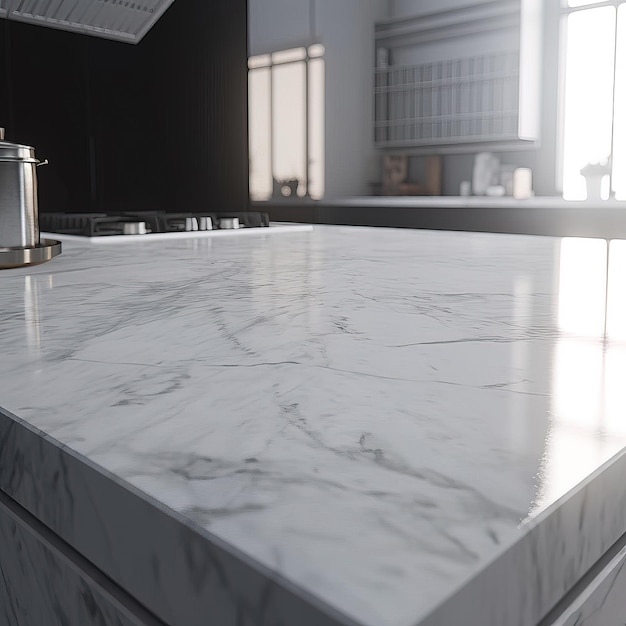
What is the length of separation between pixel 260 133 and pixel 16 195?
167 inches

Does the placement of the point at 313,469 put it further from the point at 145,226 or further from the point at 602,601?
the point at 145,226

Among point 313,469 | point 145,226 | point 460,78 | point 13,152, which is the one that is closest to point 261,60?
point 460,78

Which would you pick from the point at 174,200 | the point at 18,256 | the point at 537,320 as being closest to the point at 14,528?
the point at 537,320

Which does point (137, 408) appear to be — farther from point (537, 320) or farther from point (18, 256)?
point (18, 256)

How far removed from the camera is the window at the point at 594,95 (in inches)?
158

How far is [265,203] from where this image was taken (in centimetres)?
486

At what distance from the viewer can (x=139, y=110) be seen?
6.18 ft

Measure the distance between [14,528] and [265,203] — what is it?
15.0ft

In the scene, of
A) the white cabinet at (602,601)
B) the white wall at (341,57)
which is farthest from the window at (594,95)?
the white cabinet at (602,601)

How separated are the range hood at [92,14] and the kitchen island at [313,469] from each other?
1.28 m

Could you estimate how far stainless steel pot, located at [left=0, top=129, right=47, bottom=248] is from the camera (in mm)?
913

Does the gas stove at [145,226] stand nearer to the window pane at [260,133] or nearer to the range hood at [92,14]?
the range hood at [92,14]

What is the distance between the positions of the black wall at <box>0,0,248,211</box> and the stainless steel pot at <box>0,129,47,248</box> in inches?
33.3

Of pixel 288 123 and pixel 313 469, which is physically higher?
pixel 288 123
